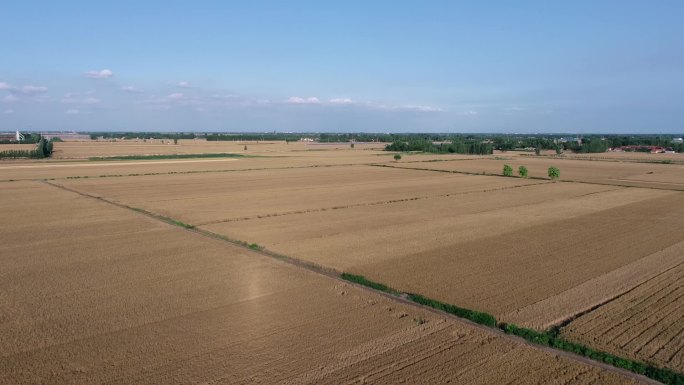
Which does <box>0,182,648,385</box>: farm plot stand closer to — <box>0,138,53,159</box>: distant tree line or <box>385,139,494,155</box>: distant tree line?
<box>0,138,53,159</box>: distant tree line

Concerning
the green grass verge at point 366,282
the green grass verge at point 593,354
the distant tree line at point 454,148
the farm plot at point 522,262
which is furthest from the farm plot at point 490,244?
the distant tree line at point 454,148

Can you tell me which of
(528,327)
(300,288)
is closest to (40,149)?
(300,288)

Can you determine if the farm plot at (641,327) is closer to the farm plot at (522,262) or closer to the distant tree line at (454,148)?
the farm plot at (522,262)

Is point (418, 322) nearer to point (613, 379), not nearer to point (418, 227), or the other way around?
point (613, 379)

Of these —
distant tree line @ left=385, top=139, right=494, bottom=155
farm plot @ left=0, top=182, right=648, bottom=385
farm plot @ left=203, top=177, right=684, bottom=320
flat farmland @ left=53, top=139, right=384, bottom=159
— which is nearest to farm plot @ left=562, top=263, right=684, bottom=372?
farm plot @ left=203, top=177, right=684, bottom=320

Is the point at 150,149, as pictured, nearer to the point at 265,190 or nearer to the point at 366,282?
the point at 265,190

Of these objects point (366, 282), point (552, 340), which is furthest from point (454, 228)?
point (552, 340)

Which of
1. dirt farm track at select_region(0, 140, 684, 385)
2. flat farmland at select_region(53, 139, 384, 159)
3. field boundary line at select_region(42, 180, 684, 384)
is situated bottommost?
field boundary line at select_region(42, 180, 684, 384)
